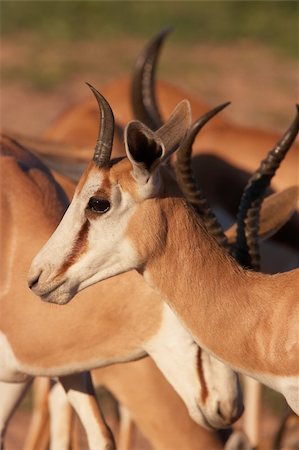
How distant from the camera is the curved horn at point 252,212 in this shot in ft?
16.8

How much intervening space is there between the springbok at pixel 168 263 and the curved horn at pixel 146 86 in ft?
7.00

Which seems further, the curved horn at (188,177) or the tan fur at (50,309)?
the tan fur at (50,309)

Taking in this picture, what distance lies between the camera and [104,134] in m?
4.41

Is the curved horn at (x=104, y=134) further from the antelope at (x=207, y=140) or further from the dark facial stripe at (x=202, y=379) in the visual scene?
the antelope at (x=207, y=140)

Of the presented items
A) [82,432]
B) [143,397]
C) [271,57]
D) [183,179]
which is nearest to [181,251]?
[183,179]

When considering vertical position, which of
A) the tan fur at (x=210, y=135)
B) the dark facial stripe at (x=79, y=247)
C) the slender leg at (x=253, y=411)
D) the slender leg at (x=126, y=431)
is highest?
the dark facial stripe at (x=79, y=247)

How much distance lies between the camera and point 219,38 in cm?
1839

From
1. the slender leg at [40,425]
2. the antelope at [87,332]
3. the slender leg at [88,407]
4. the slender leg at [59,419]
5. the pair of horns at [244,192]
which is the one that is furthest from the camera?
the slender leg at [40,425]

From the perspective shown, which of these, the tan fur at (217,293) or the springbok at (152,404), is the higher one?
the tan fur at (217,293)

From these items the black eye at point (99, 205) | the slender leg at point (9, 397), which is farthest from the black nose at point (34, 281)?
the slender leg at point (9, 397)

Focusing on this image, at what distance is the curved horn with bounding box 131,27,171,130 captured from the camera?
6.66 metres

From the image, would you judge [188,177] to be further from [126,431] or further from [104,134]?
[126,431]

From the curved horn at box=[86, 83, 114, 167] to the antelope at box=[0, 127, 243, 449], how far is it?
83 cm

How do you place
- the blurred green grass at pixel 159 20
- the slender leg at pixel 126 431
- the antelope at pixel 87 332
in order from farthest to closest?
the blurred green grass at pixel 159 20 < the slender leg at pixel 126 431 < the antelope at pixel 87 332
